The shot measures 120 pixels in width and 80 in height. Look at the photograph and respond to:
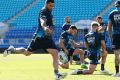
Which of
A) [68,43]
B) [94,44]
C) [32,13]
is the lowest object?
[32,13]

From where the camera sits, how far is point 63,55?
46.9 feet

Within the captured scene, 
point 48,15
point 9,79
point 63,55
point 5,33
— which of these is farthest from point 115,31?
point 5,33

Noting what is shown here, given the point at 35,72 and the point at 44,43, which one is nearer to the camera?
the point at 44,43

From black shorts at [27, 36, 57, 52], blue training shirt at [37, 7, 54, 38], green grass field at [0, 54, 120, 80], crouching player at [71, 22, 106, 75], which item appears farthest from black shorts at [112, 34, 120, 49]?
blue training shirt at [37, 7, 54, 38]

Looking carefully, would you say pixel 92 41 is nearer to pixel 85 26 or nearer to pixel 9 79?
pixel 9 79

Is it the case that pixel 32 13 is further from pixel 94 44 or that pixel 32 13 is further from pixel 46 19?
pixel 46 19

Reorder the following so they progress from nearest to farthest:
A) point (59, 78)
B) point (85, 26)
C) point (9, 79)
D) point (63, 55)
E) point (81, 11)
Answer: point (59, 78), point (9, 79), point (63, 55), point (85, 26), point (81, 11)

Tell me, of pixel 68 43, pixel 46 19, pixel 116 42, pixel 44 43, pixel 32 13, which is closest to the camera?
pixel 46 19

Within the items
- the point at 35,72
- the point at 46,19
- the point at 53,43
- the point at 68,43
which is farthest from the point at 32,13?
the point at 46,19

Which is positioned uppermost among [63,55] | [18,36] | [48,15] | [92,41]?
[48,15]

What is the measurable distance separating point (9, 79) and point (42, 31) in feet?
4.66

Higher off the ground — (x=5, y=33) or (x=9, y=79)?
(x=9, y=79)

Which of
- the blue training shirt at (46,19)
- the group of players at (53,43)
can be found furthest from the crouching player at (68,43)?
the blue training shirt at (46,19)

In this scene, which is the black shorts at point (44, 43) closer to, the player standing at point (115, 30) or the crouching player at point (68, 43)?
the player standing at point (115, 30)
